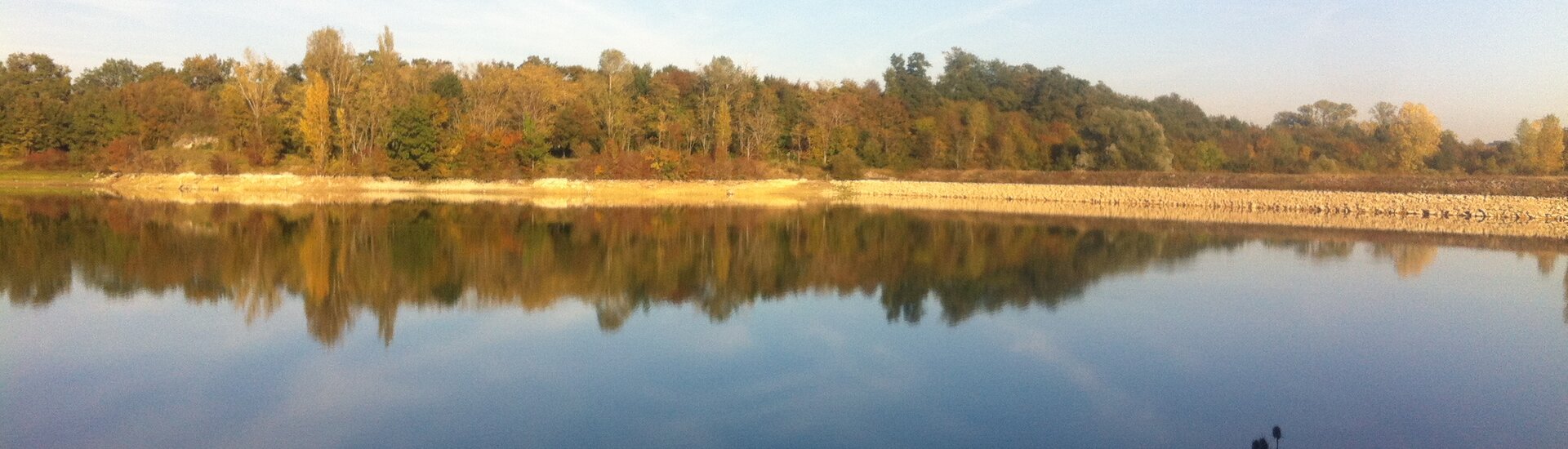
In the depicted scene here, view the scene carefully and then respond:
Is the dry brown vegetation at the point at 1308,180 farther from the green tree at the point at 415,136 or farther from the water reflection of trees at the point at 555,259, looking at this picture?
the green tree at the point at 415,136

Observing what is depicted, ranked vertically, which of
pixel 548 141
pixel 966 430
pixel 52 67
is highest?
pixel 52 67

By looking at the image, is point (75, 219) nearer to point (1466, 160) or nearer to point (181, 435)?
point (181, 435)

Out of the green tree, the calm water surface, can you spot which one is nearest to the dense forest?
the green tree

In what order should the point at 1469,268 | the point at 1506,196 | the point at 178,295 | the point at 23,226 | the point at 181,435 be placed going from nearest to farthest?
the point at 181,435 < the point at 178,295 < the point at 1469,268 < the point at 23,226 < the point at 1506,196

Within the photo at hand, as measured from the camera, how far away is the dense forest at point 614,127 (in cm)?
4681

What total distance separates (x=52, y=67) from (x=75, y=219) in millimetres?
46274

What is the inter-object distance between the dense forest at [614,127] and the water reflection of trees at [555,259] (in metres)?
21.4

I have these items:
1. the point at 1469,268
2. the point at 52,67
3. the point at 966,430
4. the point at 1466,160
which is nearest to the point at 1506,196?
the point at 1469,268

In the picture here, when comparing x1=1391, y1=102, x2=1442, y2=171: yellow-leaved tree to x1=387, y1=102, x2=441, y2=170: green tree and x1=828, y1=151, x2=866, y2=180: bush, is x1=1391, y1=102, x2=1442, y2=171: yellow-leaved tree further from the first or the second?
x1=387, y1=102, x2=441, y2=170: green tree

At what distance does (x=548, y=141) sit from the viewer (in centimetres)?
5209

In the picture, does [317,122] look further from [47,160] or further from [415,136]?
[47,160]

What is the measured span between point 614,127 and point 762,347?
45158 mm

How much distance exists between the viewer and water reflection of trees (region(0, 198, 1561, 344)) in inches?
446

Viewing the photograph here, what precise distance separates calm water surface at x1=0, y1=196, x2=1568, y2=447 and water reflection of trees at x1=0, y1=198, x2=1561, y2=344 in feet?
0.36
